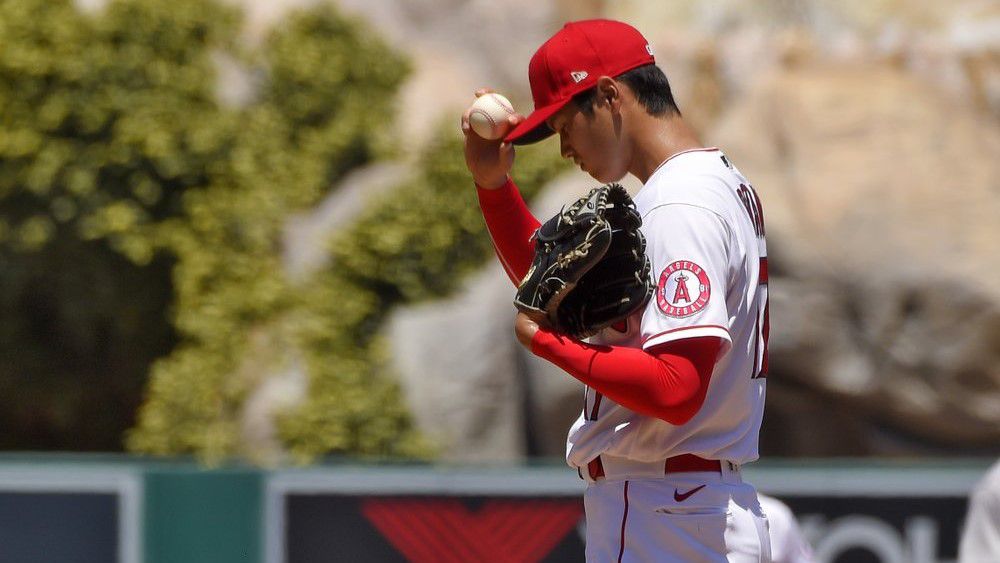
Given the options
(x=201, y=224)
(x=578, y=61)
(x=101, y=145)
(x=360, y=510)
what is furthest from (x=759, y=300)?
(x=101, y=145)

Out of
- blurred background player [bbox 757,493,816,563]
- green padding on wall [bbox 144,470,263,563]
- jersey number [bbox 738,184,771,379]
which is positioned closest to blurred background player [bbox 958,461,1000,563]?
blurred background player [bbox 757,493,816,563]

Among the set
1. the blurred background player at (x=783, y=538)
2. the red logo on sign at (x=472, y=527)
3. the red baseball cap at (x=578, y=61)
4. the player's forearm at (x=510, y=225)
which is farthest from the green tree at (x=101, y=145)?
the red baseball cap at (x=578, y=61)

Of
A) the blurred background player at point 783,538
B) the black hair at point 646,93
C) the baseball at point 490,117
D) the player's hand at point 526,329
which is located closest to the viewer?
the player's hand at point 526,329

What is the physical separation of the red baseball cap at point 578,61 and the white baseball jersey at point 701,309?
20cm

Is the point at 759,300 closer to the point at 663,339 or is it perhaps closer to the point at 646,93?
the point at 663,339

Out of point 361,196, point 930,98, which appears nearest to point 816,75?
point 930,98

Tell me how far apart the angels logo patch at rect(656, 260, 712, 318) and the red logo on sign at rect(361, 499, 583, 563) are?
345 cm

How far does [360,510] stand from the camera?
6.00m

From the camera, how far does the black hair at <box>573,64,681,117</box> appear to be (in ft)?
8.39

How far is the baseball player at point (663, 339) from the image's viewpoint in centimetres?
236

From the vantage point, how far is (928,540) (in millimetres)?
5512

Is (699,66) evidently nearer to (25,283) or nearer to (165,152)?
(165,152)

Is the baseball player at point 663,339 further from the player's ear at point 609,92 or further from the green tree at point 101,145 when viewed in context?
the green tree at point 101,145

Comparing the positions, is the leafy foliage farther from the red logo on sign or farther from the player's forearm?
the player's forearm
